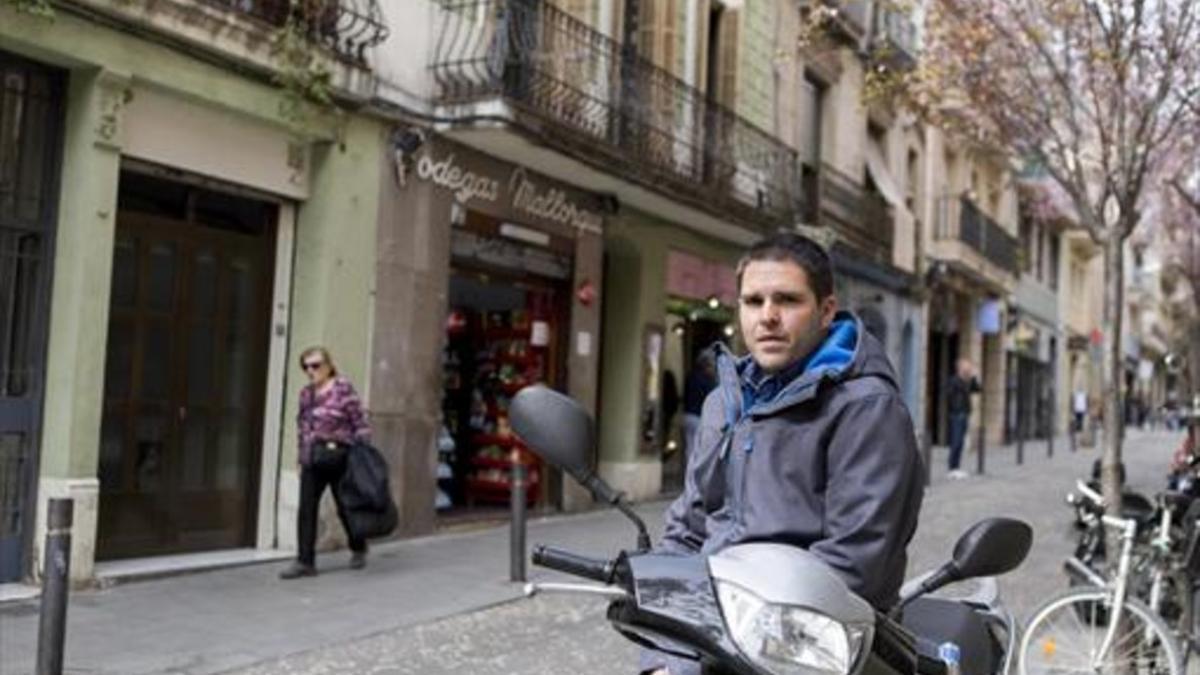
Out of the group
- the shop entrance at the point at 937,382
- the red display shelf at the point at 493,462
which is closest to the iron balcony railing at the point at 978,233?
the shop entrance at the point at 937,382

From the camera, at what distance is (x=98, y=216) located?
8.65 meters

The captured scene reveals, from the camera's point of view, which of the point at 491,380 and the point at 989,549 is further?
the point at 491,380

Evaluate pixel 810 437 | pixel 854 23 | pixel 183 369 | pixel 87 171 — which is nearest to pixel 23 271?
pixel 87 171

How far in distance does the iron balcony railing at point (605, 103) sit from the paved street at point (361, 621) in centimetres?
407

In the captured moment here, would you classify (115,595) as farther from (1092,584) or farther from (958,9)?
(958,9)

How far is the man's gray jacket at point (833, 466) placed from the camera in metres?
2.47

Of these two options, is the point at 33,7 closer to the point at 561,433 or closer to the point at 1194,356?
the point at 561,433

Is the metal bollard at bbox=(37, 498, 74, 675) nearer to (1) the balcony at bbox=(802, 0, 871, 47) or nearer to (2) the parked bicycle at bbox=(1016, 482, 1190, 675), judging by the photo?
(2) the parked bicycle at bbox=(1016, 482, 1190, 675)

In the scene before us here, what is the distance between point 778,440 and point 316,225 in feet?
28.3

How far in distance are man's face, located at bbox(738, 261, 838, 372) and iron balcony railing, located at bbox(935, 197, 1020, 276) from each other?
79.2ft

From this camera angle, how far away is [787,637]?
2.09 m

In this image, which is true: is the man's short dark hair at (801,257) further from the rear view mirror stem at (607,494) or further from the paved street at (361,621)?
the paved street at (361,621)

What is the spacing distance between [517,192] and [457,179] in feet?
3.40

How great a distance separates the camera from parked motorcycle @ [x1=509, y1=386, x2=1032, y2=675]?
2094 mm
